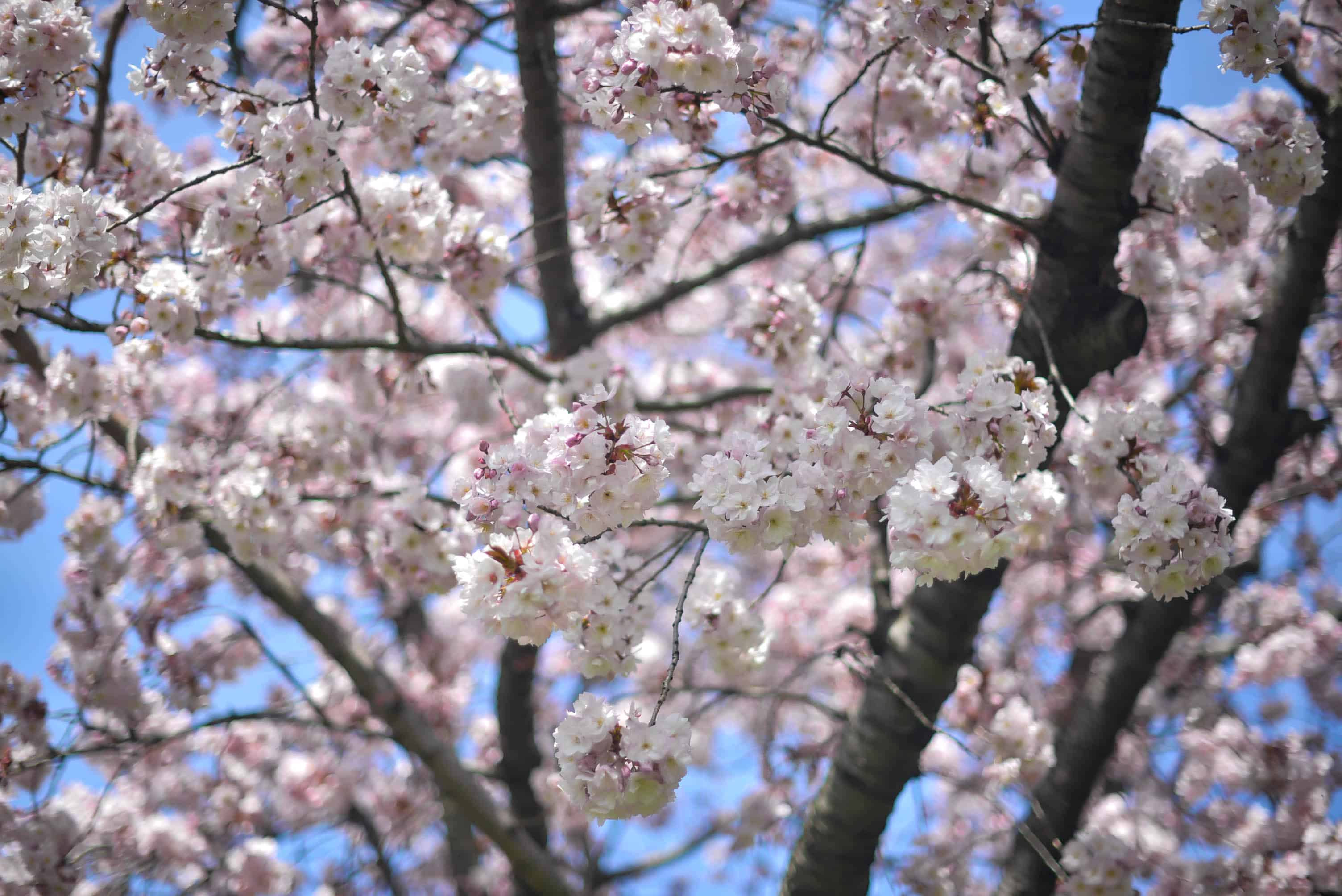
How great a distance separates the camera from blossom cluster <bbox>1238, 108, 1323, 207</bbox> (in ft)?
7.90

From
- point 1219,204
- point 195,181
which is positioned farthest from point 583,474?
point 1219,204

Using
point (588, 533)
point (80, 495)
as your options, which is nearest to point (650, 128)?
point (588, 533)

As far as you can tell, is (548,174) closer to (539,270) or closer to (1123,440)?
(539,270)

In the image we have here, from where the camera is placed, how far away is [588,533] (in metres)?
1.90

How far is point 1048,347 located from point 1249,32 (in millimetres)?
863

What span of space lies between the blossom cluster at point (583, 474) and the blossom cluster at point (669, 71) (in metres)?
0.70

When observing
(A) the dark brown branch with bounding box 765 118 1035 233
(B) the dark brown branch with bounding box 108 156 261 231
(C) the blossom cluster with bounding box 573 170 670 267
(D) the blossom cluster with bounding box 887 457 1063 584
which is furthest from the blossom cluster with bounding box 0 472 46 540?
(D) the blossom cluster with bounding box 887 457 1063 584

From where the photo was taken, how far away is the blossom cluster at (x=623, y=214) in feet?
8.88

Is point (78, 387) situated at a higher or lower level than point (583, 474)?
higher

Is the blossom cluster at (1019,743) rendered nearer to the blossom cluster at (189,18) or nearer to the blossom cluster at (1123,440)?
the blossom cluster at (1123,440)

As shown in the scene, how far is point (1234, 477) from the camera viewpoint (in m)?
3.20

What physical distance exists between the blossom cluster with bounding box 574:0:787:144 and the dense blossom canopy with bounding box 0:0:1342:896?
0.01 meters

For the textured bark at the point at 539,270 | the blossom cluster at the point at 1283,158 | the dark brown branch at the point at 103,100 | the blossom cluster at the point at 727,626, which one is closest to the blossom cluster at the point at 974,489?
the blossom cluster at the point at 727,626

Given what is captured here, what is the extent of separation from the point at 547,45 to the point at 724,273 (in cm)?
121
